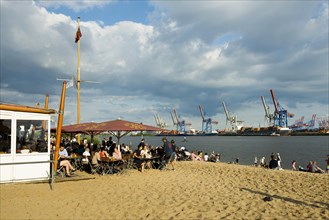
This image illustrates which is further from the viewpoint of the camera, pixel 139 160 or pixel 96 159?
pixel 139 160

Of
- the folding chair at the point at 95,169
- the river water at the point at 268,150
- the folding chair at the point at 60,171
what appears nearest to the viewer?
the folding chair at the point at 60,171

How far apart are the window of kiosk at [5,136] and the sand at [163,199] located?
3.00 feet

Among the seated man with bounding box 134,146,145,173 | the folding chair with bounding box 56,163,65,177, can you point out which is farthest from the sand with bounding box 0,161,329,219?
the seated man with bounding box 134,146,145,173

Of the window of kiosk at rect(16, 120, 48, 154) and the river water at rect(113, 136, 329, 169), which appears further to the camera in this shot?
the river water at rect(113, 136, 329, 169)

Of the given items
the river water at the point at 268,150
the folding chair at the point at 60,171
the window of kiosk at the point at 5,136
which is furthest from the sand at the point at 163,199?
the river water at the point at 268,150

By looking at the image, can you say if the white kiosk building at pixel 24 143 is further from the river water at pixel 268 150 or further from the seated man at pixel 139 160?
the river water at pixel 268 150

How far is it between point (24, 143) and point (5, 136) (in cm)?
49

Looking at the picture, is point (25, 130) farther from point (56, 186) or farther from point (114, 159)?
Result: point (114, 159)

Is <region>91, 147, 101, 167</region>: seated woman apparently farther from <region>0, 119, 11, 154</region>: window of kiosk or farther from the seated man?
<region>0, 119, 11, 154</region>: window of kiosk

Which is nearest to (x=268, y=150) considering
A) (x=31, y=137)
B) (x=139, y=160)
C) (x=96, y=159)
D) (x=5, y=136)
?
(x=139, y=160)

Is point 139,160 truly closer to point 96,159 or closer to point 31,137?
point 96,159

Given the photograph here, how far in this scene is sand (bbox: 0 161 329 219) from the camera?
5.53 meters

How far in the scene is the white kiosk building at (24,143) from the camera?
748 cm

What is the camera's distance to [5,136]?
24.7 ft
